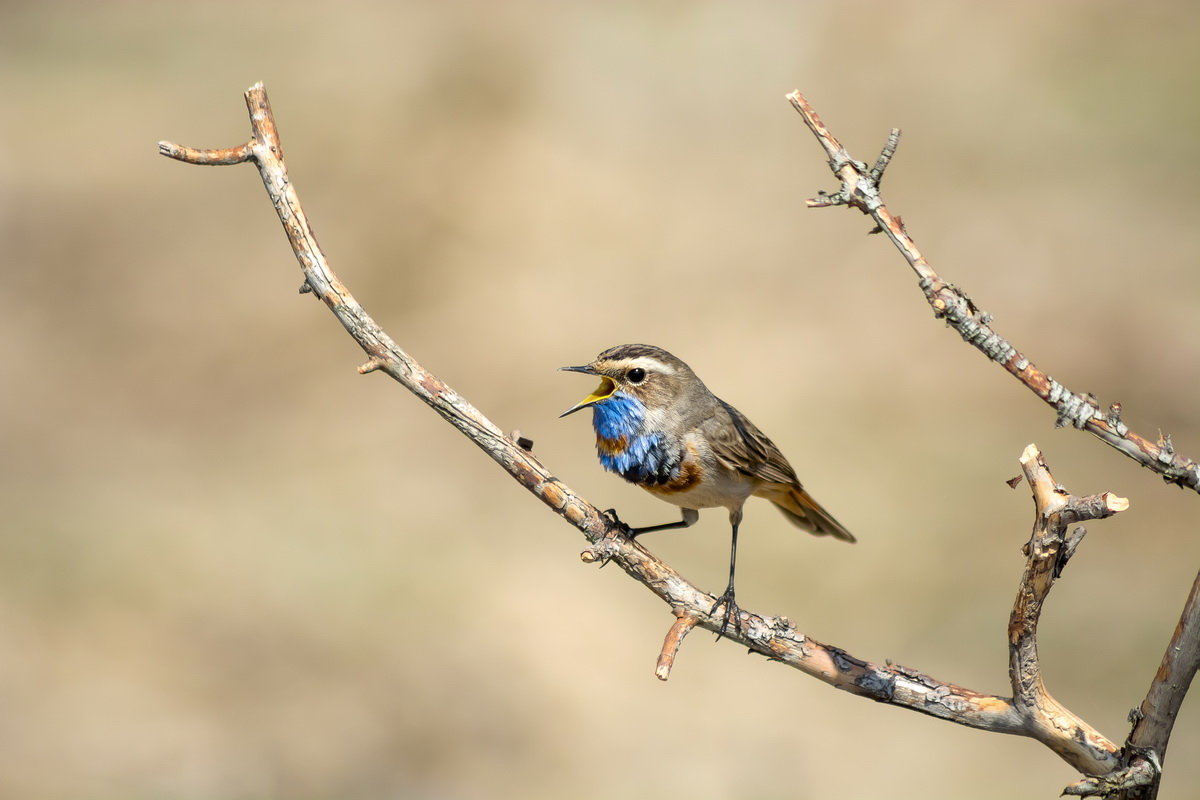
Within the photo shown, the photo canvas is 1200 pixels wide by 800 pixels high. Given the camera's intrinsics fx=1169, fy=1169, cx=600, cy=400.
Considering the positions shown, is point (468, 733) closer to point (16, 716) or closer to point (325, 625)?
point (325, 625)

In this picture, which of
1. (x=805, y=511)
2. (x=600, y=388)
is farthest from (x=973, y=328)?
(x=805, y=511)

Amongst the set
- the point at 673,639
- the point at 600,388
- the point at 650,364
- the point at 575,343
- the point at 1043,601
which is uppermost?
the point at 575,343

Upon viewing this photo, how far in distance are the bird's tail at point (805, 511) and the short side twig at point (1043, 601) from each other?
2010 millimetres

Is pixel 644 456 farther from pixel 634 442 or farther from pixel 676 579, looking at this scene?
pixel 676 579

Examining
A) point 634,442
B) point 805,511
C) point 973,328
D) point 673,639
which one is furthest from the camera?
point 805,511

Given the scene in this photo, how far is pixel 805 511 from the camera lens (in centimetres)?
668

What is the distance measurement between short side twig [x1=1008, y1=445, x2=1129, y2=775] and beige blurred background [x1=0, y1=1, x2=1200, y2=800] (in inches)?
269

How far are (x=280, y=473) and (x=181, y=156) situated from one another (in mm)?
9362

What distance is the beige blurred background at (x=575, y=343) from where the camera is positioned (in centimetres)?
1095

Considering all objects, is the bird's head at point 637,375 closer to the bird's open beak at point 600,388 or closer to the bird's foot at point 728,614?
the bird's open beak at point 600,388

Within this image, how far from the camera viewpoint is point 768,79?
1541 centimetres

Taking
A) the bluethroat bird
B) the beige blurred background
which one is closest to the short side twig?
the bluethroat bird

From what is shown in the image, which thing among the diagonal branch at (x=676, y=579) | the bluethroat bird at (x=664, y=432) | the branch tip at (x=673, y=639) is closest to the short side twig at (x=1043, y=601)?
the diagonal branch at (x=676, y=579)

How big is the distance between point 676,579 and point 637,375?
3.64 feet
